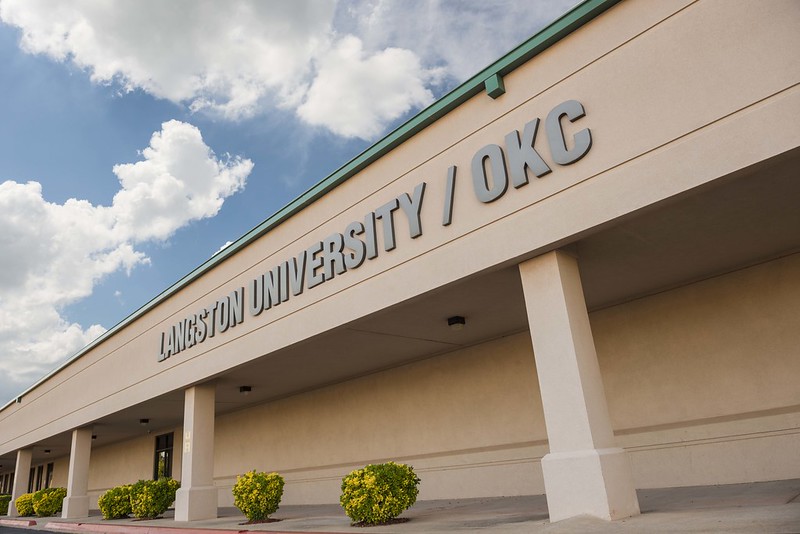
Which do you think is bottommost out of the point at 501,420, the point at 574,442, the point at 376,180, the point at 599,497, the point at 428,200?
the point at 599,497

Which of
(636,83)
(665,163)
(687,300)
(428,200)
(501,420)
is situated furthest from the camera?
(501,420)

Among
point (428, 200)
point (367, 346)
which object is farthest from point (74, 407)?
point (428, 200)

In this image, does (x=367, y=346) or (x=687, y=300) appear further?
(x=367, y=346)

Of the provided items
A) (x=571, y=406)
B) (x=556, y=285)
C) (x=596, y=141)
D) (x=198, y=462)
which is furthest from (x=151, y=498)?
(x=596, y=141)

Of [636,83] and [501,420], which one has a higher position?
[636,83]

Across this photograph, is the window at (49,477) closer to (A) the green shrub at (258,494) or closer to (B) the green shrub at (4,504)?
(B) the green shrub at (4,504)

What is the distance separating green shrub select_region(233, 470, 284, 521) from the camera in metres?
13.5

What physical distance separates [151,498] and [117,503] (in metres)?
2.59

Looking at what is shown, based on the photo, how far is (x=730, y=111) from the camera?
7.15 metres

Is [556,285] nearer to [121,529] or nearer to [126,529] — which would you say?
[126,529]

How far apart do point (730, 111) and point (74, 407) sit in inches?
1059

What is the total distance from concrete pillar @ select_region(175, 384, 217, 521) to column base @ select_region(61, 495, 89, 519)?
32.5 ft

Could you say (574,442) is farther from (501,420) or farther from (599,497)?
(501,420)

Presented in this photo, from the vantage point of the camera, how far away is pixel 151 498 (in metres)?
18.8
